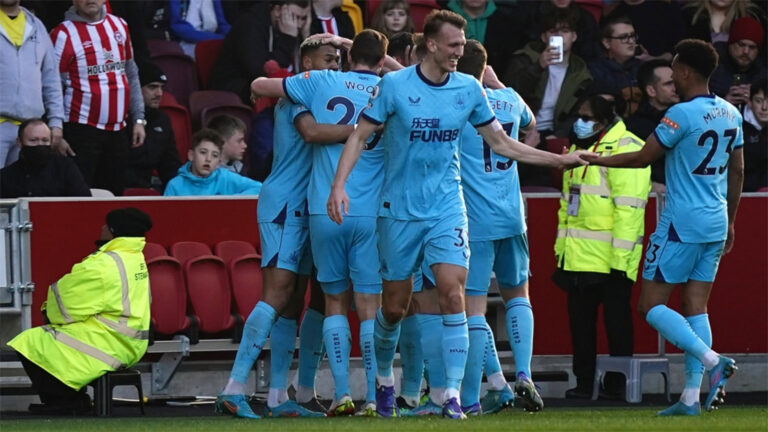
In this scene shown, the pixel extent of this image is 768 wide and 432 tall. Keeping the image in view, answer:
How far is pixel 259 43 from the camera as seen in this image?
54.8 ft

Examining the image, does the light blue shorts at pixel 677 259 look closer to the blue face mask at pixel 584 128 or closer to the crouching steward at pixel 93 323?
the blue face mask at pixel 584 128

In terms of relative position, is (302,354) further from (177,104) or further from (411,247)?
(177,104)

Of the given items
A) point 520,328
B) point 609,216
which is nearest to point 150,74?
point 609,216

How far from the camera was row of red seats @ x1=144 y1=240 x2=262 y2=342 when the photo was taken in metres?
13.5

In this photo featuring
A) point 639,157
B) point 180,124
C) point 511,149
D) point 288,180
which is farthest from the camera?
point 180,124

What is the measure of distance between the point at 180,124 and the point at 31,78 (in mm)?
1920

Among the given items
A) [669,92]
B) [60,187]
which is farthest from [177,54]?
[669,92]

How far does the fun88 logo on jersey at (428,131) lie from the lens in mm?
10484

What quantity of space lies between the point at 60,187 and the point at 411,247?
4.40m

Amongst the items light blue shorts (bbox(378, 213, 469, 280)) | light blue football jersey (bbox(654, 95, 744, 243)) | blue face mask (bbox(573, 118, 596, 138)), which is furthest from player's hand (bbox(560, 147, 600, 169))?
blue face mask (bbox(573, 118, 596, 138))

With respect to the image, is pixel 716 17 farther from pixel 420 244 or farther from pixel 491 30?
pixel 420 244

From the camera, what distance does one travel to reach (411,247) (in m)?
10.5

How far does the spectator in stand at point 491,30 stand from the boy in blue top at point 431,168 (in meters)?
6.94

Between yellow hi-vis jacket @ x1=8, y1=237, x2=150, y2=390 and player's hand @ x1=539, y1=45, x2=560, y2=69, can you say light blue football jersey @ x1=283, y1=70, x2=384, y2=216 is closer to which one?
yellow hi-vis jacket @ x1=8, y1=237, x2=150, y2=390
